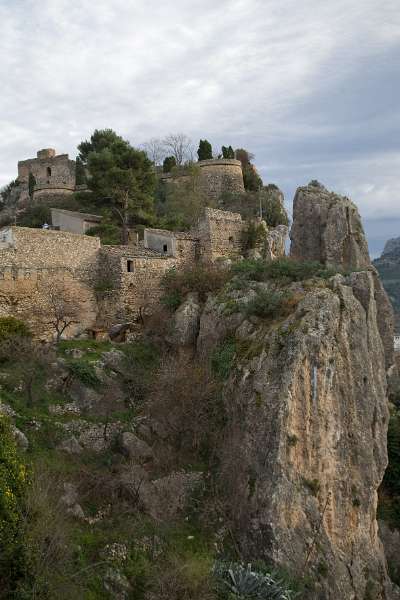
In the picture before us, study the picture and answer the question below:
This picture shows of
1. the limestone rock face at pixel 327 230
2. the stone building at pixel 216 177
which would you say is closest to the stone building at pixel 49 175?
the stone building at pixel 216 177

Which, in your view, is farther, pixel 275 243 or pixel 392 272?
pixel 392 272

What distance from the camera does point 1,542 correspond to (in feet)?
32.7

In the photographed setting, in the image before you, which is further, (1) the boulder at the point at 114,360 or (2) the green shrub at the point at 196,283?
(2) the green shrub at the point at 196,283

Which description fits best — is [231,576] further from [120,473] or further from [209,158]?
[209,158]

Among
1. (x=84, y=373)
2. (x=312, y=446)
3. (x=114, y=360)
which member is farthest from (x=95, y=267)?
(x=312, y=446)

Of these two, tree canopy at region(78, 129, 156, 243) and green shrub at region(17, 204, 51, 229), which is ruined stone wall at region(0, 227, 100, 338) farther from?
green shrub at region(17, 204, 51, 229)

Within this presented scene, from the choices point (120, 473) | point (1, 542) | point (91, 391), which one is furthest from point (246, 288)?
point (1, 542)

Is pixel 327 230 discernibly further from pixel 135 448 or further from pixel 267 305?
pixel 135 448

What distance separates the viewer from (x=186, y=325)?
67.8 feet

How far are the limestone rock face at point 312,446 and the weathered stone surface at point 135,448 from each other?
7.05 feet

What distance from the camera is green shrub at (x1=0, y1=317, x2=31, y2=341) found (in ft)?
61.4

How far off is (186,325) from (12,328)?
5.98 meters

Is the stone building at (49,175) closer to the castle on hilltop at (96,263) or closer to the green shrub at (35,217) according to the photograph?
the green shrub at (35,217)

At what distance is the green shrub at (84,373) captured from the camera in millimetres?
17734
